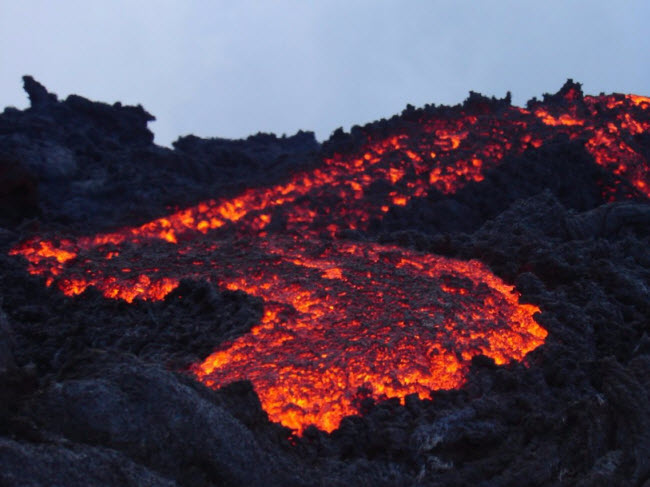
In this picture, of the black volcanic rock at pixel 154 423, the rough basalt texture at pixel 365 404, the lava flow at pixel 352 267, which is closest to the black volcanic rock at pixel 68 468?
the rough basalt texture at pixel 365 404

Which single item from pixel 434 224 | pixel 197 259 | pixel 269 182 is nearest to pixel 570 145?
pixel 434 224

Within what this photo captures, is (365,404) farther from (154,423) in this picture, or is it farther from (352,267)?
(352,267)

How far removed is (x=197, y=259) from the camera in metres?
6.86

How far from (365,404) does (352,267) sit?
2.20m

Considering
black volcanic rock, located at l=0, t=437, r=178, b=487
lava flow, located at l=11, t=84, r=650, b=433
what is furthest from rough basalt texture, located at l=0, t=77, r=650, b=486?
lava flow, located at l=11, t=84, r=650, b=433

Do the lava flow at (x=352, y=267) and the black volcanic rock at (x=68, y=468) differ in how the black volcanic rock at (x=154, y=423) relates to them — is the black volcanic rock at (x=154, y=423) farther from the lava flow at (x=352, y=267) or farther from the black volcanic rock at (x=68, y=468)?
the lava flow at (x=352, y=267)

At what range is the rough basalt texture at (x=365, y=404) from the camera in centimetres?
301

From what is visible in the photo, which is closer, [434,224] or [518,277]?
[518,277]

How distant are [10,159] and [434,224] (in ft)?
16.9

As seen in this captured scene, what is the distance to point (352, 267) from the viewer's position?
6438 mm

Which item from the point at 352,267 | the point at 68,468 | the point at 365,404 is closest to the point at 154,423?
the point at 68,468

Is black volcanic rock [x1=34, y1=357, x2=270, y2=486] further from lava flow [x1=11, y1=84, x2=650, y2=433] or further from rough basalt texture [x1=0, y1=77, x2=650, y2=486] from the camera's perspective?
lava flow [x1=11, y1=84, x2=650, y2=433]

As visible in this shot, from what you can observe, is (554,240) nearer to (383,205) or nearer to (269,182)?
(383,205)

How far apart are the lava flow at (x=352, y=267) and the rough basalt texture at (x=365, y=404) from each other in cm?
19
